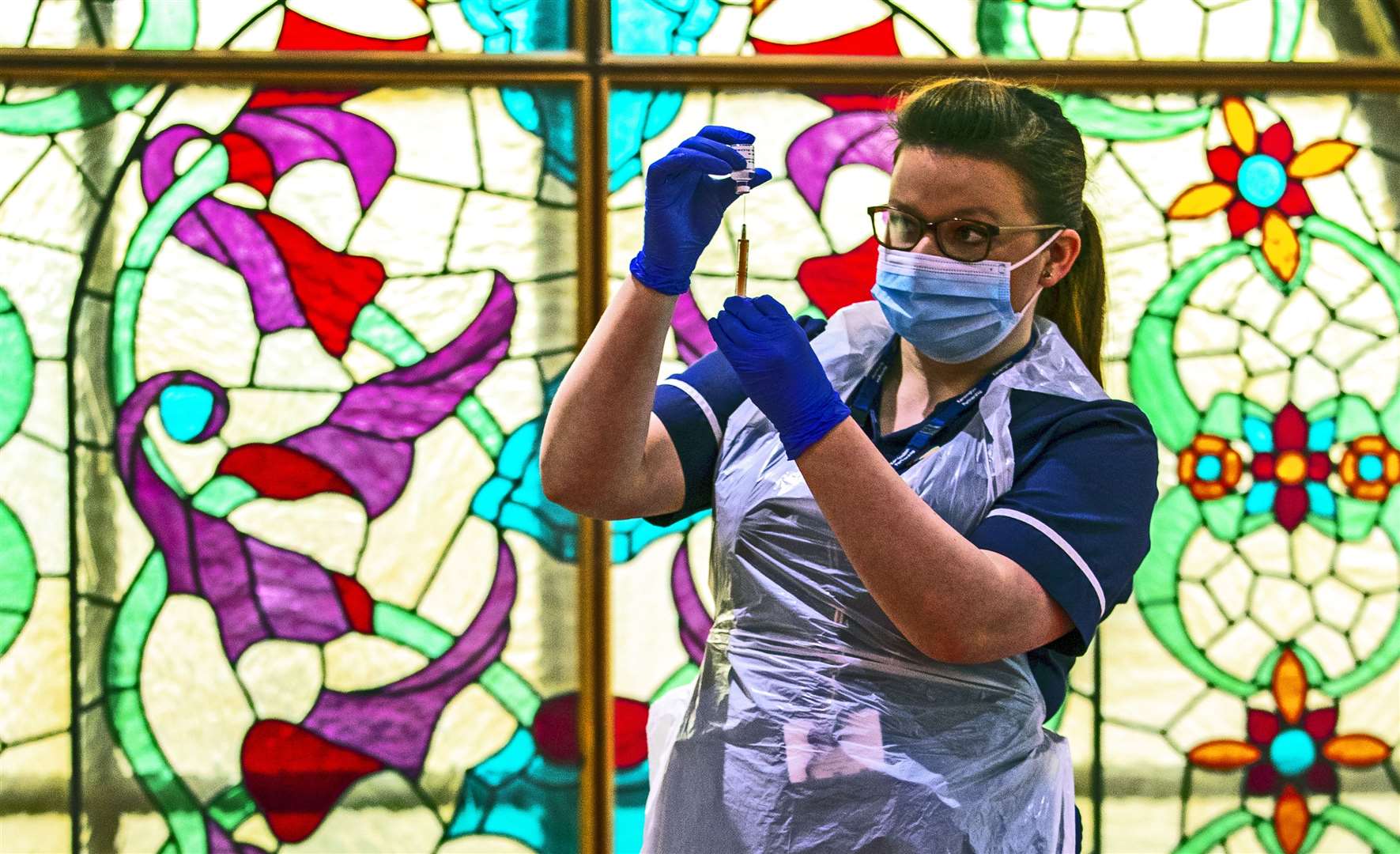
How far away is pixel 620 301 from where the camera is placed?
1.15 meters

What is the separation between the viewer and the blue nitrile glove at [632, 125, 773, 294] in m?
1.14

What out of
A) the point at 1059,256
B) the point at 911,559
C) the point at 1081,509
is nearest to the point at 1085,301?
the point at 1059,256

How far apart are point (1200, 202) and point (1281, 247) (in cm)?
14

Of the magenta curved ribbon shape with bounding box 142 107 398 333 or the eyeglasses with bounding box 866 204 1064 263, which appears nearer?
the eyeglasses with bounding box 866 204 1064 263

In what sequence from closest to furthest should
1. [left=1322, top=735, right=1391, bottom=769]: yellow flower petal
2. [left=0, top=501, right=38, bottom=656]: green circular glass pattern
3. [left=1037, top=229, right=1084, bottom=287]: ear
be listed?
1. [left=1037, top=229, right=1084, bottom=287]: ear
2. [left=0, top=501, right=38, bottom=656]: green circular glass pattern
3. [left=1322, top=735, right=1391, bottom=769]: yellow flower petal

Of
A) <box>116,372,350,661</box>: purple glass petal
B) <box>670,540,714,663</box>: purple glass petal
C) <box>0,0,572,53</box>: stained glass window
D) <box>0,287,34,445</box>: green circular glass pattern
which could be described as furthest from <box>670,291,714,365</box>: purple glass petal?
<box>0,287,34,445</box>: green circular glass pattern

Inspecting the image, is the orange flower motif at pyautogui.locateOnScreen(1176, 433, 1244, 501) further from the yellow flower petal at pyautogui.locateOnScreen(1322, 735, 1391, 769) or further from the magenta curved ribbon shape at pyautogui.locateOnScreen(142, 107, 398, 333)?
the magenta curved ribbon shape at pyautogui.locateOnScreen(142, 107, 398, 333)

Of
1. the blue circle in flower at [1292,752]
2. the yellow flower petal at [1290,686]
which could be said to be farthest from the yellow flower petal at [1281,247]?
the blue circle in flower at [1292,752]

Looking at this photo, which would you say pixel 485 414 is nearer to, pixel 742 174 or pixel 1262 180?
pixel 742 174

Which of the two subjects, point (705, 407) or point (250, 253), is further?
point (250, 253)

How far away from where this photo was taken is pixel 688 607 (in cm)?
217

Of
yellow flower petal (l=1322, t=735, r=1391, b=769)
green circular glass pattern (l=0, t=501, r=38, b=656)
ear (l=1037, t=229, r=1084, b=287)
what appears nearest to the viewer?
ear (l=1037, t=229, r=1084, b=287)

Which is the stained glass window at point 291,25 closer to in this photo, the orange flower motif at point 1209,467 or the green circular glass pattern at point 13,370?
the green circular glass pattern at point 13,370

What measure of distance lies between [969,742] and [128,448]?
1.45 meters
